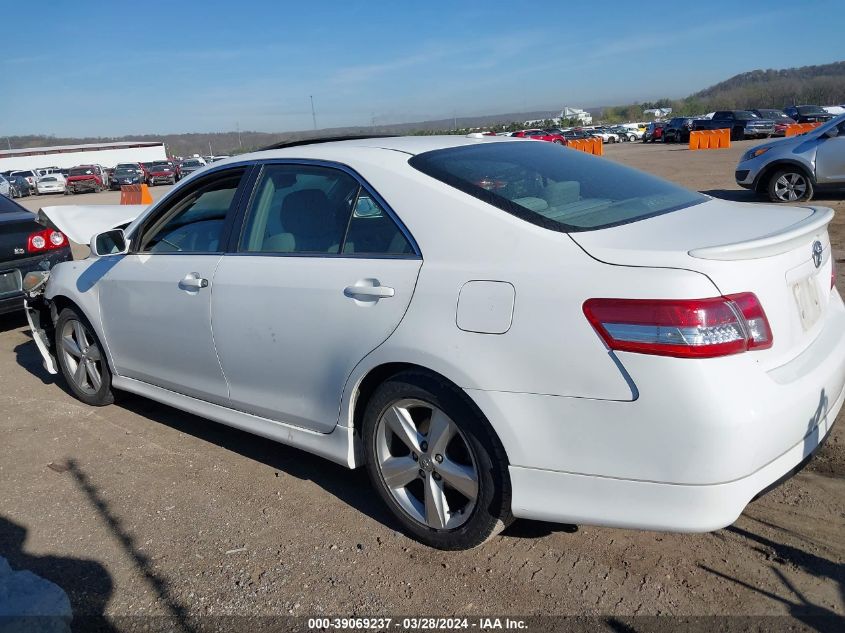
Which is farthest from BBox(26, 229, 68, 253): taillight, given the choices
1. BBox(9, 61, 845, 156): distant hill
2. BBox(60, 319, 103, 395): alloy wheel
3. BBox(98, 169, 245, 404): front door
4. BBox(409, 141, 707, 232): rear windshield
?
BBox(9, 61, 845, 156): distant hill

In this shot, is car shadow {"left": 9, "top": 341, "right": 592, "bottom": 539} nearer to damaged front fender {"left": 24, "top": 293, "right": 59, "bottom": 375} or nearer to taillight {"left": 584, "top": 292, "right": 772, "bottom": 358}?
damaged front fender {"left": 24, "top": 293, "right": 59, "bottom": 375}

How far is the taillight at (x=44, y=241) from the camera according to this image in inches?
284

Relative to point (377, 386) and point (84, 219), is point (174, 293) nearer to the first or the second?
point (377, 386)

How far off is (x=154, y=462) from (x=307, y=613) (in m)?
1.80

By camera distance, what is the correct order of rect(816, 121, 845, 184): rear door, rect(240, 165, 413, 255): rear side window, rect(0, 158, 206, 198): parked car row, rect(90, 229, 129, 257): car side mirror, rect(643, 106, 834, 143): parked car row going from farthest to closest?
rect(0, 158, 206, 198): parked car row, rect(643, 106, 834, 143): parked car row, rect(816, 121, 845, 184): rear door, rect(90, 229, 129, 257): car side mirror, rect(240, 165, 413, 255): rear side window

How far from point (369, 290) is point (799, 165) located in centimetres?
1116

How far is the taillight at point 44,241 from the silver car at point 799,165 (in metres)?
10.5

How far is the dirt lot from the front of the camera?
2709 mm

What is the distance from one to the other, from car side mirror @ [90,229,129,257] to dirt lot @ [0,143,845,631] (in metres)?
1.21

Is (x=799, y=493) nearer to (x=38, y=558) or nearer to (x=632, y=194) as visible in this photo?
(x=632, y=194)

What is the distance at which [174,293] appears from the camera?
12.8ft

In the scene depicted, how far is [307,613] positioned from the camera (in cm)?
274

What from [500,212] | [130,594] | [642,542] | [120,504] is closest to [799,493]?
[642,542]

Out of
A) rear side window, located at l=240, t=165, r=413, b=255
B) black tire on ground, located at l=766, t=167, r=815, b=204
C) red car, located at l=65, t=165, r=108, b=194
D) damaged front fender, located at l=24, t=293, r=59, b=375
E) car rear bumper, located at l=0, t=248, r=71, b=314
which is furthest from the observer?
red car, located at l=65, t=165, r=108, b=194
